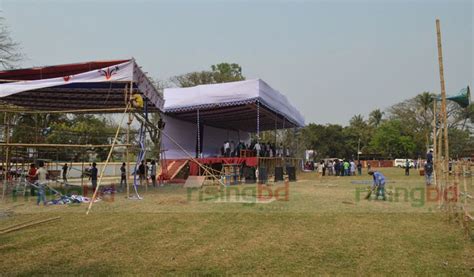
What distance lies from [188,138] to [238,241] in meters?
19.8

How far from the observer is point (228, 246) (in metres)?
6.36

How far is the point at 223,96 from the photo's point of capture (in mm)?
20609

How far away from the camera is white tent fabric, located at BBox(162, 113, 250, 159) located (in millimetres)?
23750

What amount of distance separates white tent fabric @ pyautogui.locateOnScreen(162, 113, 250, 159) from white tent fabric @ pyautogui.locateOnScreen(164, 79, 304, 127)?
6.82ft

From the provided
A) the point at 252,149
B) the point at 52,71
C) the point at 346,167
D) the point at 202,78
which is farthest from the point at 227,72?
the point at 52,71

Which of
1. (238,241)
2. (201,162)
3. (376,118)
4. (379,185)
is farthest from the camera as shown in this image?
(376,118)

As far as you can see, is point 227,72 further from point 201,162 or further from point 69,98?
point 69,98

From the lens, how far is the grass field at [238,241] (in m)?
5.27

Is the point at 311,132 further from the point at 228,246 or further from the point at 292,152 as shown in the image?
the point at 228,246

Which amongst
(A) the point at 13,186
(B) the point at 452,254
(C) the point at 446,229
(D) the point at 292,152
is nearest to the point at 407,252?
(B) the point at 452,254

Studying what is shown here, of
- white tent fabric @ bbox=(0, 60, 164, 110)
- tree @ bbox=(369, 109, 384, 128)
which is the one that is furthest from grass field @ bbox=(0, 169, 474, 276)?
tree @ bbox=(369, 109, 384, 128)

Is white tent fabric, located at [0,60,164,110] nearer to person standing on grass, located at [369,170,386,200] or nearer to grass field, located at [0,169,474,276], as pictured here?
grass field, located at [0,169,474,276]

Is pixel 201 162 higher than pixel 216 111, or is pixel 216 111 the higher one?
pixel 216 111

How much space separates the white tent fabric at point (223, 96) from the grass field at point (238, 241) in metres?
10.2
